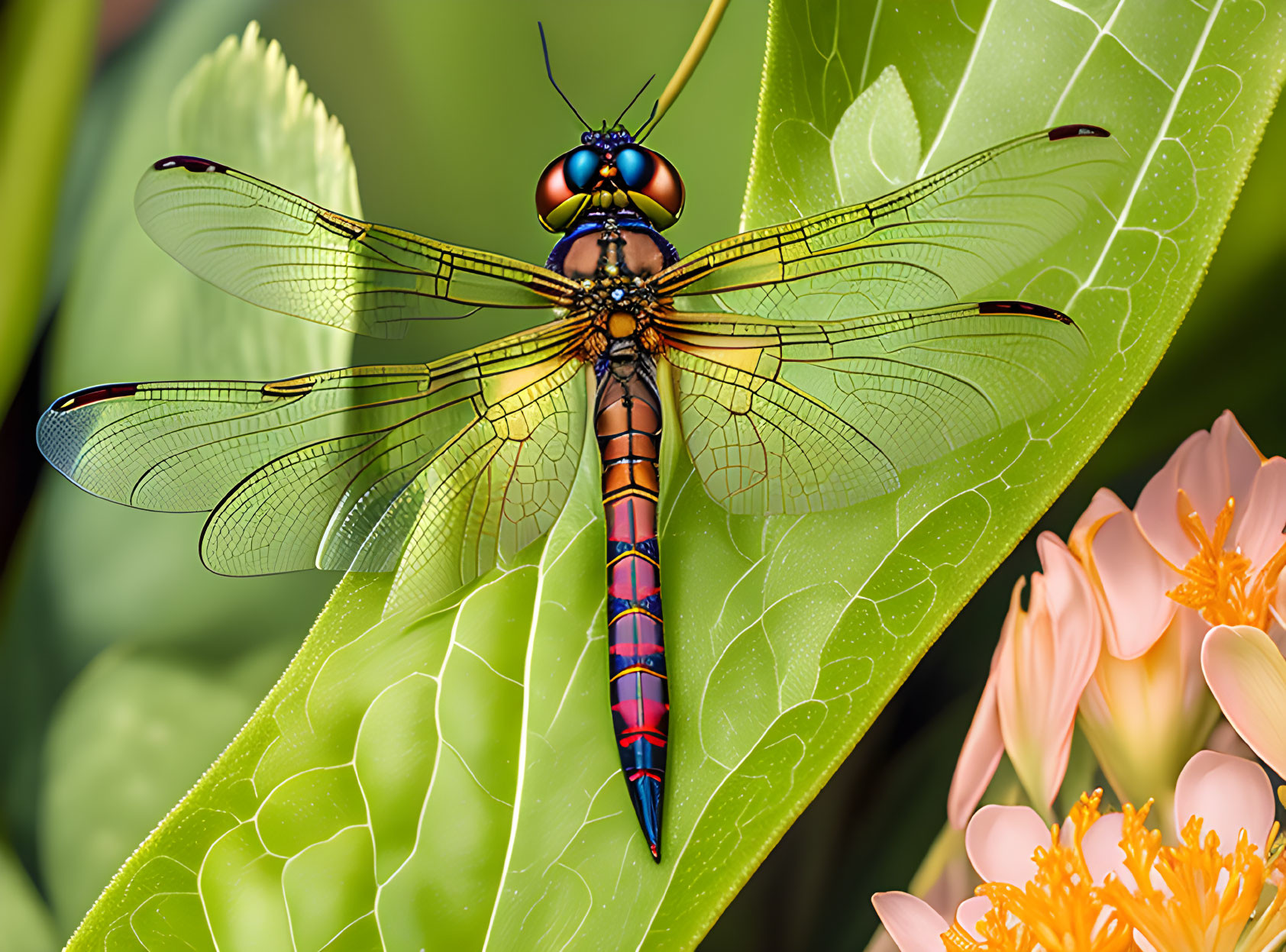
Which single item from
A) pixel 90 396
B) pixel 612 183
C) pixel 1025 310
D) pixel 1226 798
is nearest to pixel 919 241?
pixel 1025 310

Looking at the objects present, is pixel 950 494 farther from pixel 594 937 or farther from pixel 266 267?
pixel 266 267

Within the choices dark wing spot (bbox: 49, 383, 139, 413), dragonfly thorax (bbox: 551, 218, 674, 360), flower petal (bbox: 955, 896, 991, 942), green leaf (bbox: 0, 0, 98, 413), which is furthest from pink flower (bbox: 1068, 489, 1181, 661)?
green leaf (bbox: 0, 0, 98, 413)

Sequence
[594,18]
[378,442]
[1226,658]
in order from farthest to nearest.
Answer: [594,18] → [378,442] → [1226,658]

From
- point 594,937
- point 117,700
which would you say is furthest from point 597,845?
point 117,700

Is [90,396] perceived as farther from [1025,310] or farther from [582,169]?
[1025,310]

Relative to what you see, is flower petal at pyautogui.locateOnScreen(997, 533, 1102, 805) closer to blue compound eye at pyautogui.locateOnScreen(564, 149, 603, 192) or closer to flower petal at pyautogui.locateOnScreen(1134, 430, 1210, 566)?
flower petal at pyautogui.locateOnScreen(1134, 430, 1210, 566)

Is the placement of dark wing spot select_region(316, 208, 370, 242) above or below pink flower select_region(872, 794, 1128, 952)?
above
